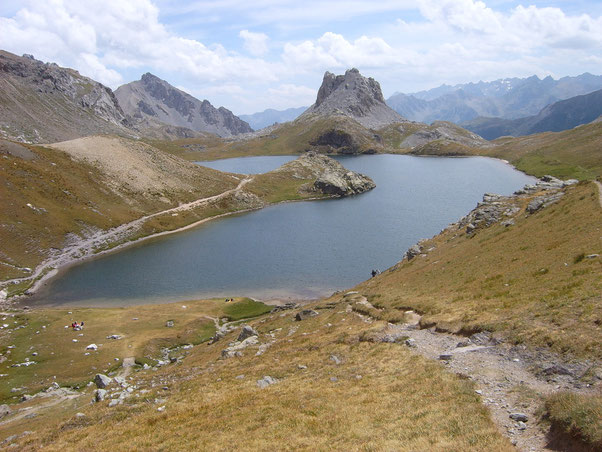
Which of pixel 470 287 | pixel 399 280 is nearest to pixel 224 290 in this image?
pixel 399 280

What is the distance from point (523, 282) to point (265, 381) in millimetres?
23575

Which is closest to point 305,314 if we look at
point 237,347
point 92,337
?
point 237,347

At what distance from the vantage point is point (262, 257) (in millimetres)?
104812

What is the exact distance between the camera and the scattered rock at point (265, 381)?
2670cm

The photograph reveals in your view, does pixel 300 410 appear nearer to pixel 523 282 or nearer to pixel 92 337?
Answer: pixel 523 282

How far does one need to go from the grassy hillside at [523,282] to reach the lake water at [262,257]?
33.8 m

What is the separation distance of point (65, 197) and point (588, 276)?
13731 centimetres

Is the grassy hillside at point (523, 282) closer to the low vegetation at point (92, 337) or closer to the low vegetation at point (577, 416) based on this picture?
the low vegetation at point (577, 416)

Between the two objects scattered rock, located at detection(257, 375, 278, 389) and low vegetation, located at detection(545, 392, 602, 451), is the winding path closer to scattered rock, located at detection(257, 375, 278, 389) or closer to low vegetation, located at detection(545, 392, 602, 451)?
scattered rock, located at detection(257, 375, 278, 389)

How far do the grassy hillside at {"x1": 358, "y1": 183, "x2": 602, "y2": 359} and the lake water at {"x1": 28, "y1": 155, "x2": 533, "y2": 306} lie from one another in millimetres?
33838

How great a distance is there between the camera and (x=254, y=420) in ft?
69.5

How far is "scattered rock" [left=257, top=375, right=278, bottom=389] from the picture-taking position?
26.7 m

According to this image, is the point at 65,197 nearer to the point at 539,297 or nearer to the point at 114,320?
the point at 114,320

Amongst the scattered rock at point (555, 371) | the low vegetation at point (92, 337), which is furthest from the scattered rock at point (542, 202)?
the low vegetation at point (92, 337)
